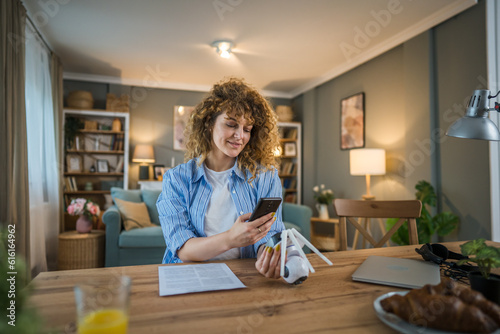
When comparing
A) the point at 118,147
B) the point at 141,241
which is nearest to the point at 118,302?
the point at 141,241

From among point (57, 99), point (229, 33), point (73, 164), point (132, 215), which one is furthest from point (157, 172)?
point (229, 33)

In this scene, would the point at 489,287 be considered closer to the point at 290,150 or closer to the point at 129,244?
the point at 129,244

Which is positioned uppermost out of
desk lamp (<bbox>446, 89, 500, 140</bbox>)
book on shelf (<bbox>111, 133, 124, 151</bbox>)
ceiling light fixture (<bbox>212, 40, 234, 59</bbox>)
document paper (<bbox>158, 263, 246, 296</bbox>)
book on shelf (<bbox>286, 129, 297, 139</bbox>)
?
ceiling light fixture (<bbox>212, 40, 234, 59</bbox>)

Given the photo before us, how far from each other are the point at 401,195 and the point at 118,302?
374 cm

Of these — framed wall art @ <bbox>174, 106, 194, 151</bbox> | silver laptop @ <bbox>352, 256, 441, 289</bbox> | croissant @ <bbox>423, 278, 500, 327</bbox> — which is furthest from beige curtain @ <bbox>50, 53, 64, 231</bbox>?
croissant @ <bbox>423, 278, 500, 327</bbox>

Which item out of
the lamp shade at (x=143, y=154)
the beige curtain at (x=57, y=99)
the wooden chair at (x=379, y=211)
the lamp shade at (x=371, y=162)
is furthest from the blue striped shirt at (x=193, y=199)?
the lamp shade at (x=143, y=154)

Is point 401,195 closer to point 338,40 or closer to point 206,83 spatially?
point 338,40

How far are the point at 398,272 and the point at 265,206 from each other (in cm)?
45

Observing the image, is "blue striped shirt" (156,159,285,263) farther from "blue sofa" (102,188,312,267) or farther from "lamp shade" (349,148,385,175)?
"lamp shade" (349,148,385,175)

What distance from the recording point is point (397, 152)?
383 cm

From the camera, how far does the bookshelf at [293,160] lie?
599cm

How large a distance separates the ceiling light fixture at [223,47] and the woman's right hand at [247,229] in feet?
10.6

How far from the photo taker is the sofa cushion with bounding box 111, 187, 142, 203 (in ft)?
12.7

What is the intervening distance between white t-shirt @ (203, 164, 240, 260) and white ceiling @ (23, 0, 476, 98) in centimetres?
217
